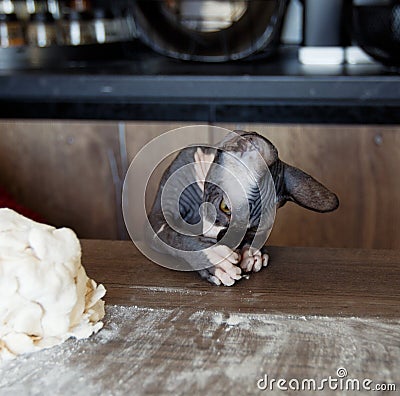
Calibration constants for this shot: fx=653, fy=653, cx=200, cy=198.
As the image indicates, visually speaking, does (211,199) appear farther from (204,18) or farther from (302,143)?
(204,18)

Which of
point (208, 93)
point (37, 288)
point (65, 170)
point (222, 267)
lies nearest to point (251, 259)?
point (222, 267)

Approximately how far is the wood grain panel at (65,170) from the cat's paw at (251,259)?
0.85m

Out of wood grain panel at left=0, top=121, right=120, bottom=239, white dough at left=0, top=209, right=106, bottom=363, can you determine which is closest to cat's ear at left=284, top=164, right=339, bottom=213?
white dough at left=0, top=209, right=106, bottom=363

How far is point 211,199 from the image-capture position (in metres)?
Answer: 0.70

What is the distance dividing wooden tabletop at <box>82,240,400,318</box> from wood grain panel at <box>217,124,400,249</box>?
670 mm

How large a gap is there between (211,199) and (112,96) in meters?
0.82

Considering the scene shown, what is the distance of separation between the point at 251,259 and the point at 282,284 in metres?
0.05

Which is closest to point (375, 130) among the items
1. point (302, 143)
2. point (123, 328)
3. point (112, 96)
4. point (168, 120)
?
point (302, 143)

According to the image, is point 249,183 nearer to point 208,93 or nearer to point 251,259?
point 251,259

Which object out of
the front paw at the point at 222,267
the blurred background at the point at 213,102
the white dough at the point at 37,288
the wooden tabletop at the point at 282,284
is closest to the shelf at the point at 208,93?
the blurred background at the point at 213,102

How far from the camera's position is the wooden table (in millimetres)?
547

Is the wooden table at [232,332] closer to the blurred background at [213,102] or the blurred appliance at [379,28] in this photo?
the blurred background at [213,102]

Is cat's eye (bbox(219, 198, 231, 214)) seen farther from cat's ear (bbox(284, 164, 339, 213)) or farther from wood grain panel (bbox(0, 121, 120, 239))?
wood grain panel (bbox(0, 121, 120, 239))

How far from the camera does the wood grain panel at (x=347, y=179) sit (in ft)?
4.72
